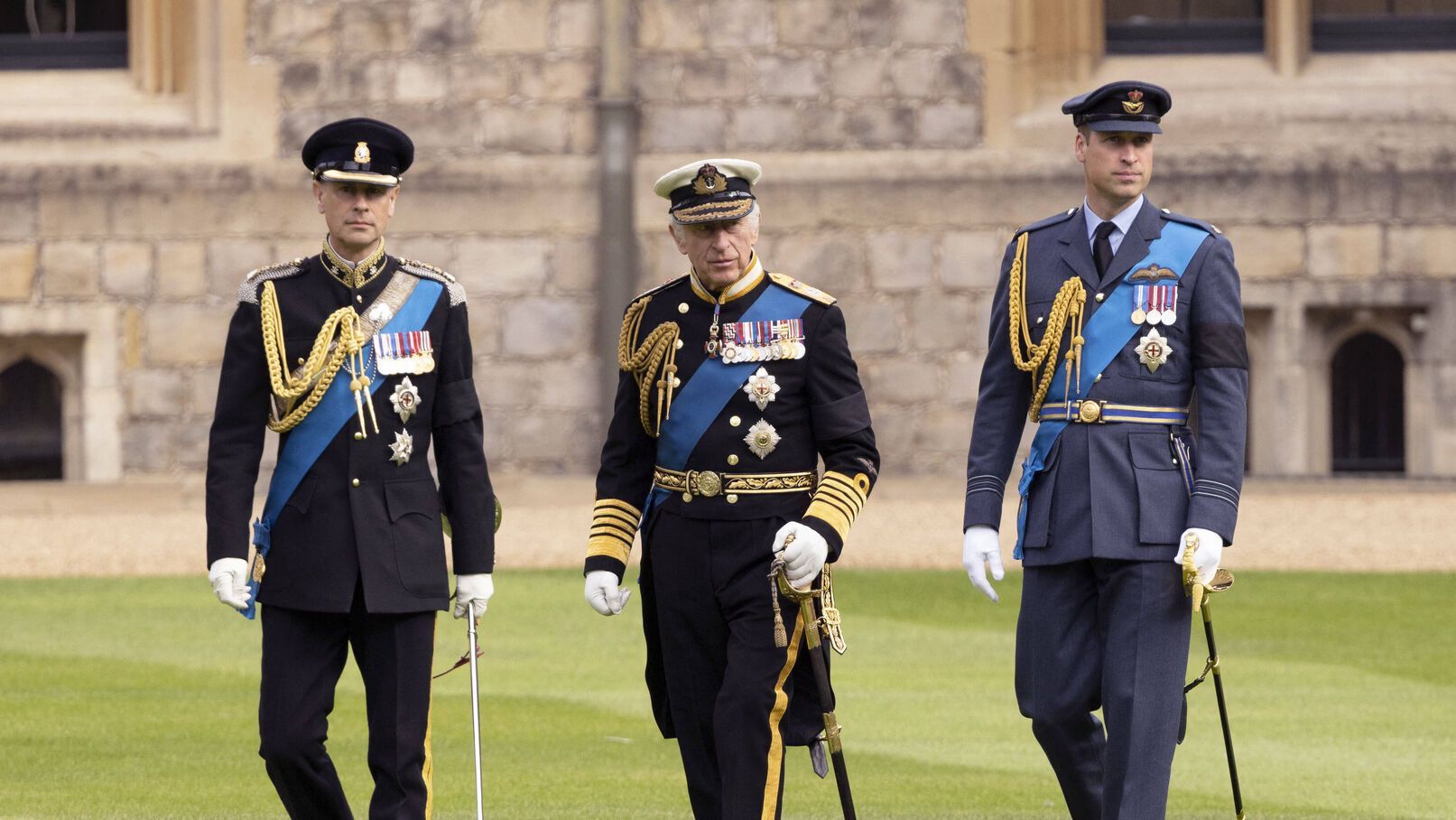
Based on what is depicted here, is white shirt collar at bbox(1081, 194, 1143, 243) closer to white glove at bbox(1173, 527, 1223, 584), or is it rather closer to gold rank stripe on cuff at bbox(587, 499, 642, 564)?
white glove at bbox(1173, 527, 1223, 584)

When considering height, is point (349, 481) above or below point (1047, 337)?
below

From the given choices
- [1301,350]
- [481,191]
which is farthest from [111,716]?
[1301,350]

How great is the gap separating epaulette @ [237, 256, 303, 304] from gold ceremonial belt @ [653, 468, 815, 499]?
3.41 ft

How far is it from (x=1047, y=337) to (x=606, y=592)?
3.96 ft

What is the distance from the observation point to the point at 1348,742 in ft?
28.9

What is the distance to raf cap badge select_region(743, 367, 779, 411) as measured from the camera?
6.00 meters

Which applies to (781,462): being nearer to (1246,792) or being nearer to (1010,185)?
(1246,792)

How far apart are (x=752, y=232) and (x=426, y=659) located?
127 cm

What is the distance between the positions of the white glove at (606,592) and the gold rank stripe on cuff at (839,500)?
0.50 metres

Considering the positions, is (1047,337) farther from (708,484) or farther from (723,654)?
(723,654)

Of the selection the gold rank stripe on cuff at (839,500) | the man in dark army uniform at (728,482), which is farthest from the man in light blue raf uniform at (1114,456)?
the man in dark army uniform at (728,482)

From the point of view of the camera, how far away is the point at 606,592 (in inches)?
239

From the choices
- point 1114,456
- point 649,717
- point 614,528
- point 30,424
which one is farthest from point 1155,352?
point 30,424

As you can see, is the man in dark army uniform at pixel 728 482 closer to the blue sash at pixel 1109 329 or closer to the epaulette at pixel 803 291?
the epaulette at pixel 803 291
